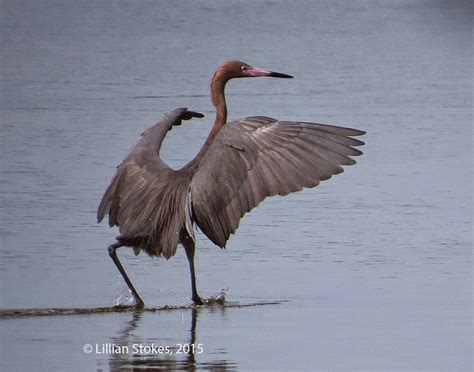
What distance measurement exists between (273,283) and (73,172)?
16.1ft

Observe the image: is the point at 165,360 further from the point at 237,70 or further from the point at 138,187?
the point at 237,70

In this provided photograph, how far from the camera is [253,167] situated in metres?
9.77

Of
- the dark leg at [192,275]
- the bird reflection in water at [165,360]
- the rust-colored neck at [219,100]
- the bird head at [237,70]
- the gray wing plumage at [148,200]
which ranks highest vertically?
the bird head at [237,70]

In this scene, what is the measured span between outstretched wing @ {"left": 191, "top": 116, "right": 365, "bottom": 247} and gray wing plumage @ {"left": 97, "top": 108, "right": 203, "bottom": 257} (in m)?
0.16

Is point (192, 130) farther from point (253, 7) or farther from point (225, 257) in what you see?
point (253, 7)

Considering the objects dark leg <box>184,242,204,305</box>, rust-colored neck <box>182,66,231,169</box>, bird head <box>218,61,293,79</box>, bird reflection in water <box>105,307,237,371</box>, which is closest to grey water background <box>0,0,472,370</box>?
bird reflection in water <box>105,307,237,371</box>

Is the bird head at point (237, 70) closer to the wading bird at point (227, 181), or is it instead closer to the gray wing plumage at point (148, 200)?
the gray wing plumage at point (148, 200)

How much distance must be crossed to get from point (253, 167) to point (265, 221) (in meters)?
3.15

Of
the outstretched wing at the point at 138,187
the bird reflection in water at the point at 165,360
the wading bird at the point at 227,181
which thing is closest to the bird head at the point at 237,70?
the outstretched wing at the point at 138,187

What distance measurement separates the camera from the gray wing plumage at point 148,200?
9773 mm

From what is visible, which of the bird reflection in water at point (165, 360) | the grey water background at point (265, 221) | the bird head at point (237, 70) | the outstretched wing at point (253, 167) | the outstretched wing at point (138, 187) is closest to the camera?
the bird reflection in water at point (165, 360)

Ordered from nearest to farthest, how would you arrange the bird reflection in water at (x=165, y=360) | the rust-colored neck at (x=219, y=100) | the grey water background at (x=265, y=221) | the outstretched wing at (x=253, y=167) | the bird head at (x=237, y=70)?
the bird reflection in water at (x=165, y=360), the grey water background at (x=265, y=221), the outstretched wing at (x=253, y=167), the rust-colored neck at (x=219, y=100), the bird head at (x=237, y=70)

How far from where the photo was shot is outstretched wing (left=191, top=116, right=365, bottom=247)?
970cm

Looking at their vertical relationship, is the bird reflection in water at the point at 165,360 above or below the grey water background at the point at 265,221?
below
